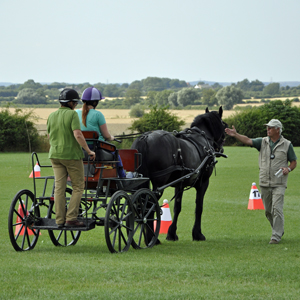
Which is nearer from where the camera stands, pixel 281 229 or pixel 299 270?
pixel 299 270

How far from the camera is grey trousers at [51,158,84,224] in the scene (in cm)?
621

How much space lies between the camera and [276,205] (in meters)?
7.80

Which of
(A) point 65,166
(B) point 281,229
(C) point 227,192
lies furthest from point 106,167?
(C) point 227,192

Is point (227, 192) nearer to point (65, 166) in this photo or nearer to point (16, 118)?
point (65, 166)

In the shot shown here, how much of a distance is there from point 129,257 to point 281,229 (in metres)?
2.85

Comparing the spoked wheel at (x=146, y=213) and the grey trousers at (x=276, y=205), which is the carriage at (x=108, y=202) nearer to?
the spoked wheel at (x=146, y=213)

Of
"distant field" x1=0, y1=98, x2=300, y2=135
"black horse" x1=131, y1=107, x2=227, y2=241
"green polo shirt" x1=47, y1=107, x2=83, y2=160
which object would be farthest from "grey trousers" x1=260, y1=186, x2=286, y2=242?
"distant field" x1=0, y1=98, x2=300, y2=135

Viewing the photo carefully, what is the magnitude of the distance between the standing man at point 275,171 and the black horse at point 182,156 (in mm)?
1034

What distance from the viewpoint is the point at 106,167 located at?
255 inches

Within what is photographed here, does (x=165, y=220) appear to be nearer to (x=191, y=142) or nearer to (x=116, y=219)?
→ (x=191, y=142)

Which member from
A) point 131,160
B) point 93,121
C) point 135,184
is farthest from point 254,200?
point 93,121

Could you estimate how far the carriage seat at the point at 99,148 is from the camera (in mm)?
6406

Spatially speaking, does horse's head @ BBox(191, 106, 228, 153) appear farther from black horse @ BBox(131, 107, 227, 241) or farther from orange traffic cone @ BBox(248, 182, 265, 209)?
orange traffic cone @ BBox(248, 182, 265, 209)

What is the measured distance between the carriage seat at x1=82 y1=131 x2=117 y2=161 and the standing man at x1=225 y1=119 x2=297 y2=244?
8.49 ft
